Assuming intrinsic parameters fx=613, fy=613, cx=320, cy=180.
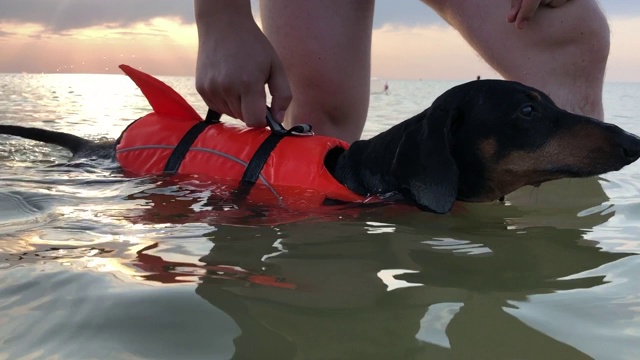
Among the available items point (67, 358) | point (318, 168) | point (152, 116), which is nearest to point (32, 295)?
point (67, 358)

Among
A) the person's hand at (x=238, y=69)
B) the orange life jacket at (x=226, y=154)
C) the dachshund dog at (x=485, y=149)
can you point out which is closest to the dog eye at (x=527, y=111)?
the dachshund dog at (x=485, y=149)

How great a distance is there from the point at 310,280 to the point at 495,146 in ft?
4.75

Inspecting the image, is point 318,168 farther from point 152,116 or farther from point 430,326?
point 430,326

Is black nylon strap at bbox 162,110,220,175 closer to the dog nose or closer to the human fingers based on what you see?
the human fingers

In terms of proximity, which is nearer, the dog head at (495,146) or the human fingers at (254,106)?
the dog head at (495,146)

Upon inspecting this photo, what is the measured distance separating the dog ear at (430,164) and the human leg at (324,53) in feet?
5.25

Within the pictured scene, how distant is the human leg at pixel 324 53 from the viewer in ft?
14.2

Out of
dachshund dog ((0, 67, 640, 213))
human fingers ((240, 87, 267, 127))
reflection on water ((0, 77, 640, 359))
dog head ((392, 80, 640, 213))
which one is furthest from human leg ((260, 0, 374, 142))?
reflection on water ((0, 77, 640, 359))

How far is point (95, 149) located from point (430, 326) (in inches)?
135

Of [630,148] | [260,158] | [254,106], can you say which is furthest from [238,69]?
→ [630,148]

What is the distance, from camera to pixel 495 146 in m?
2.90

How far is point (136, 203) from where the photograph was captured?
2998 mm

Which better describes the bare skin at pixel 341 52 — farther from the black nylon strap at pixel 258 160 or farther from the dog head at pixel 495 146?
the dog head at pixel 495 146

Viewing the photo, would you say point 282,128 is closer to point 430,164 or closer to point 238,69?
point 238,69
